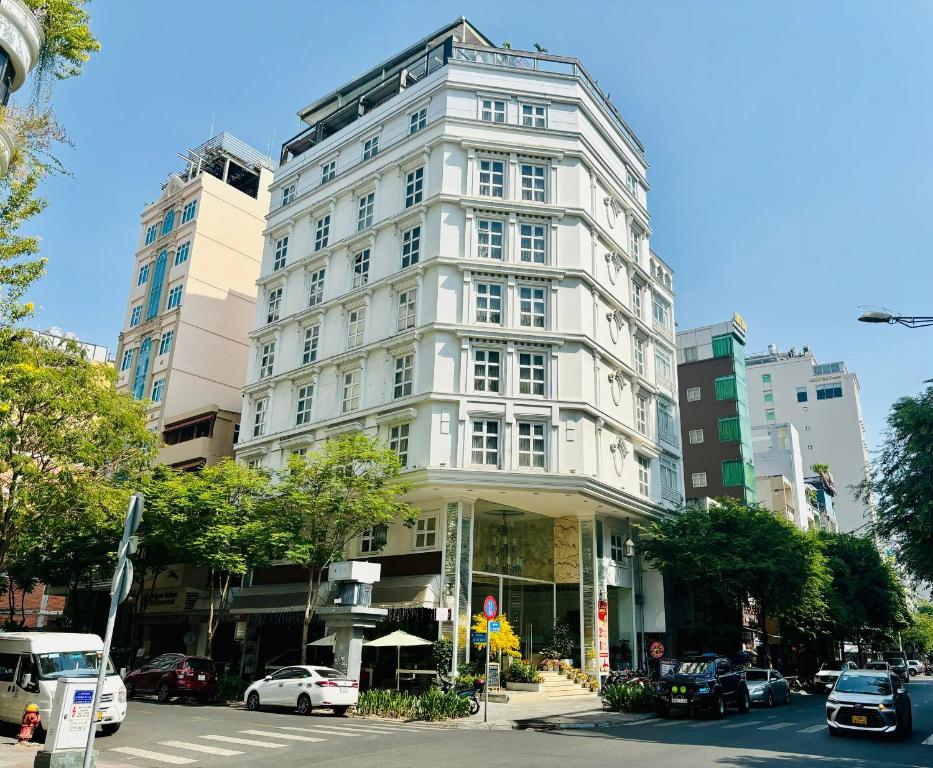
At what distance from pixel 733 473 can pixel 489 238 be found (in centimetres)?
3012

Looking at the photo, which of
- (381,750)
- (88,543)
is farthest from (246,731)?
(88,543)

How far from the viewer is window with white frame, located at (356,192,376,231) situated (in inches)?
1460

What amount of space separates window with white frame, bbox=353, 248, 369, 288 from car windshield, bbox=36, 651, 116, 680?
21764mm

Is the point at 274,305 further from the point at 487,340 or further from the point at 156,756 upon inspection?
the point at 156,756

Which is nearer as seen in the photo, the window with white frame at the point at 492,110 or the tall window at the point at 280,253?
the window with white frame at the point at 492,110

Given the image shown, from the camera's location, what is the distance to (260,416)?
3825cm

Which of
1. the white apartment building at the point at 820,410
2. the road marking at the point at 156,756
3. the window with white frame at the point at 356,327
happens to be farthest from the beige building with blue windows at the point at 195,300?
the white apartment building at the point at 820,410

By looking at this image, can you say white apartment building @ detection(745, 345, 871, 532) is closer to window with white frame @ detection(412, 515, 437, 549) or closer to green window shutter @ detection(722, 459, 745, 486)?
green window shutter @ detection(722, 459, 745, 486)

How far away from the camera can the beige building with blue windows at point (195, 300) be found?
45.2m

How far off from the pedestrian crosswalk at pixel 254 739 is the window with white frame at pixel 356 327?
1847 cm

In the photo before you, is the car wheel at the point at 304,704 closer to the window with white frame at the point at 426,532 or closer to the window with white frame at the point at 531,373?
the window with white frame at the point at 426,532

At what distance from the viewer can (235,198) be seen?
51750 mm

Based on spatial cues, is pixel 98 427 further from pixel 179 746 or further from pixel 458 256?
pixel 458 256

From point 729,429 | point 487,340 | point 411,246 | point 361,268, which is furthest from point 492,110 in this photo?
point 729,429
